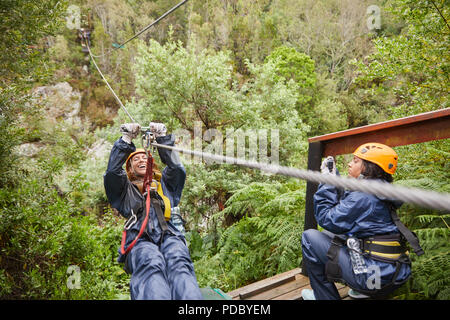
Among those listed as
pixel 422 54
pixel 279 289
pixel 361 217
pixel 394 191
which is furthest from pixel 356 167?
pixel 422 54

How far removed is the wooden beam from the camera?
1946 millimetres

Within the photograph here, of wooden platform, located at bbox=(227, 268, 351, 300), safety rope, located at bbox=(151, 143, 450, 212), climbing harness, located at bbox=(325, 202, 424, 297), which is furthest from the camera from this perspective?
wooden platform, located at bbox=(227, 268, 351, 300)

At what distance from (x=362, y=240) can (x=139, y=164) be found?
223cm

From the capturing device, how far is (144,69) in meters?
9.00

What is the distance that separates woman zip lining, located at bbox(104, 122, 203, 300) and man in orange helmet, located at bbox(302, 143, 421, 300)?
98 centimetres

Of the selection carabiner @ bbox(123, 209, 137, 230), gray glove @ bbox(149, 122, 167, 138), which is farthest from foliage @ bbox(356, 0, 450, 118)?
carabiner @ bbox(123, 209, 137, 230)

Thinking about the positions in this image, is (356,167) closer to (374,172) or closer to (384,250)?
(374,172)

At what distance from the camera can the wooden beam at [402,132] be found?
76.6 inches

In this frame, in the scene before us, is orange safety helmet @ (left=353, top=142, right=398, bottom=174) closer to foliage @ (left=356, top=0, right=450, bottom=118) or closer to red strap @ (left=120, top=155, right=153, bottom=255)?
red strap @ (left=120, top=155, right=153, bottom=255)

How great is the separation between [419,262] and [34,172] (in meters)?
4.95

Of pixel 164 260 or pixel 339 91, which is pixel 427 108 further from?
pixel 339 91

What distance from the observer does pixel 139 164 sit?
9.59 ft

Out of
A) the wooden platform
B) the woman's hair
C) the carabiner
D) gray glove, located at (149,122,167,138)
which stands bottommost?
the wooden platform
